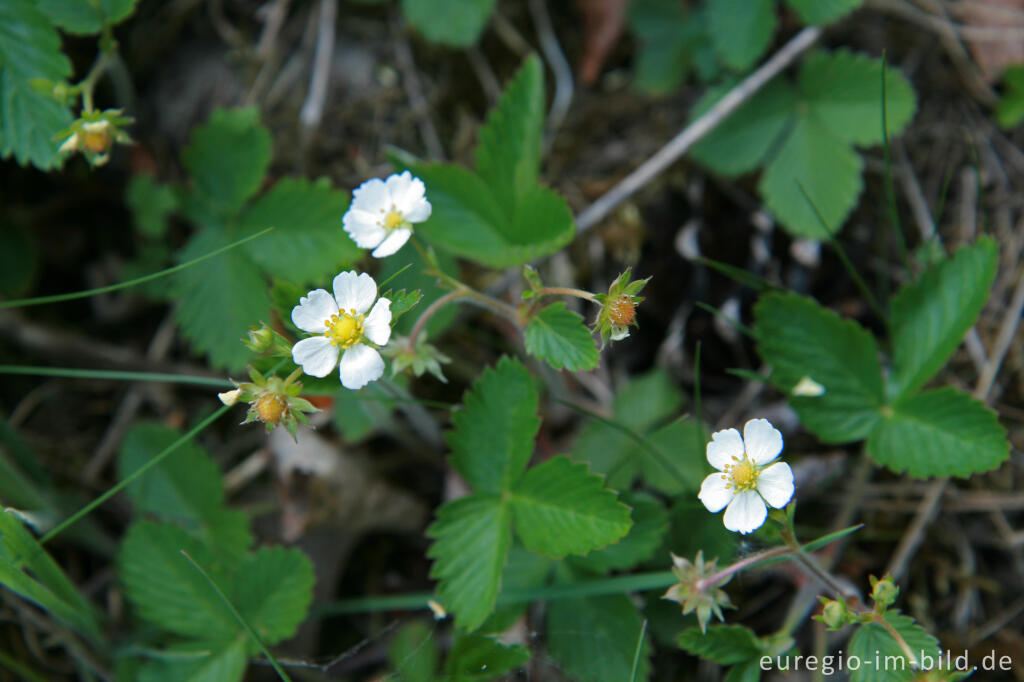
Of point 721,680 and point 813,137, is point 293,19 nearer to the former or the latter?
point 813,137

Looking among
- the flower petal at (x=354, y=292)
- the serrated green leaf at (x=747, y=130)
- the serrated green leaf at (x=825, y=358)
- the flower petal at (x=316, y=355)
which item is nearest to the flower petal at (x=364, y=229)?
the flower petal at (x=354, y=292)

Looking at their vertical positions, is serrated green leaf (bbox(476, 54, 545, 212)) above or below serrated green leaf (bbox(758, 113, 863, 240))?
above

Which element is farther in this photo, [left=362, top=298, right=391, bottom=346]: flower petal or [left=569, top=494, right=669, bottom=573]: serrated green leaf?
[left=569, top=494, right=669, bottom=573]: serrated green leaf

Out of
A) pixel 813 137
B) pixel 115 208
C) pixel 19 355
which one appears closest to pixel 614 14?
pixel 813 137

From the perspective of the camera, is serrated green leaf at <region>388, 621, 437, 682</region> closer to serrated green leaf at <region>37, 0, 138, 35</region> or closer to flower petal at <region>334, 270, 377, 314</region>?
flower petal at <region>334, 270, 377, 314</region>

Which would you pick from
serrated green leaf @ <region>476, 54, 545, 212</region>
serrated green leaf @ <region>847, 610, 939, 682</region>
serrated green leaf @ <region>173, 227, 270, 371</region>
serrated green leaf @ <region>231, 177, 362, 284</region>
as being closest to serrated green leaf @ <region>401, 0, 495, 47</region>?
serrated green leaf @ <region>476, 54, 545, 212</region>

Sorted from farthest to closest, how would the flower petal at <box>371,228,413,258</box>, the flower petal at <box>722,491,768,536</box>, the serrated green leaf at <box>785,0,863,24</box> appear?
1. the serrated green leaf at <box>785,0,863,24</box>
2. the flower petal at <box>371,228,413,258</box>
3. the flower petal at <box>722,491,768,536</box>

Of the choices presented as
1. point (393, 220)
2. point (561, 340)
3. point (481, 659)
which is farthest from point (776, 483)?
point (393, 220)

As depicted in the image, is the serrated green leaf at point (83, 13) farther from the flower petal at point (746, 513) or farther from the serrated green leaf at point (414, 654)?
the flower petal at point (746, 513)
